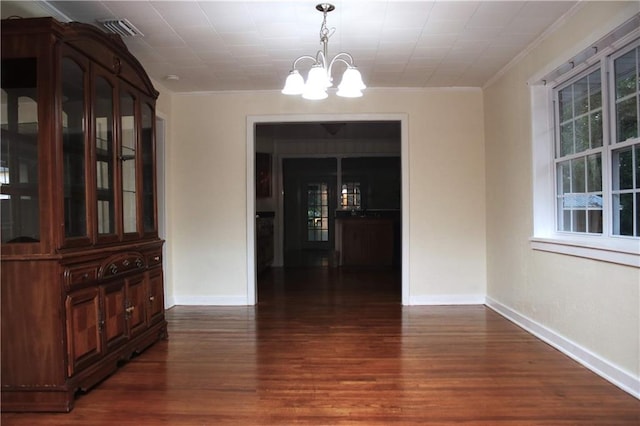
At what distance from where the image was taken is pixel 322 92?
111 inches

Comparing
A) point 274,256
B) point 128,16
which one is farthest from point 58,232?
point 274,256

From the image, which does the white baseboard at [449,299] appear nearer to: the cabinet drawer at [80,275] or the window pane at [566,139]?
the window pane at [566,139]

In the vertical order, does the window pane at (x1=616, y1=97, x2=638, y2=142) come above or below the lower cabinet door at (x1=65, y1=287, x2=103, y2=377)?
above

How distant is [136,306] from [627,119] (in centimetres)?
357

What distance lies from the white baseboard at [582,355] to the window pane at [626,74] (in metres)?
1.72

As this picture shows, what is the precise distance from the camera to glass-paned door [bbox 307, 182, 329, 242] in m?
10.7

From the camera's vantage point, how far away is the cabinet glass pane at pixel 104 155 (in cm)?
271

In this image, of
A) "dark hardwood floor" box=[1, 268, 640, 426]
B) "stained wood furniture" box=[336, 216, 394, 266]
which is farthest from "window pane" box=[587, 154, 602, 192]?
"stained wood furniture" box=[336, 216, 394, 266]

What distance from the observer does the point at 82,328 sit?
97.3 inches

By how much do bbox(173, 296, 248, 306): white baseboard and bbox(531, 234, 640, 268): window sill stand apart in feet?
10.5

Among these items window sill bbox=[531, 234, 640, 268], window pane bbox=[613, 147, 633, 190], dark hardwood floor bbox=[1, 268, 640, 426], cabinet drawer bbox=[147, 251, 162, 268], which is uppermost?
window pane bbox=[613, 147, 633, 190]

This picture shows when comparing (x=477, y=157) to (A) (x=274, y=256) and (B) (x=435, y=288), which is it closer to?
(B) (x=435, y=288)

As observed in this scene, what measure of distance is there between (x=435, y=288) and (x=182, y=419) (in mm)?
3401

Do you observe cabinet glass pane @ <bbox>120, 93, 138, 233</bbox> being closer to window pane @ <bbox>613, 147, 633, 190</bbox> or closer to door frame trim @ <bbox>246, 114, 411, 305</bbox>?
door frame trim @ <bbox>246, 114, 411, 305</bbox>
